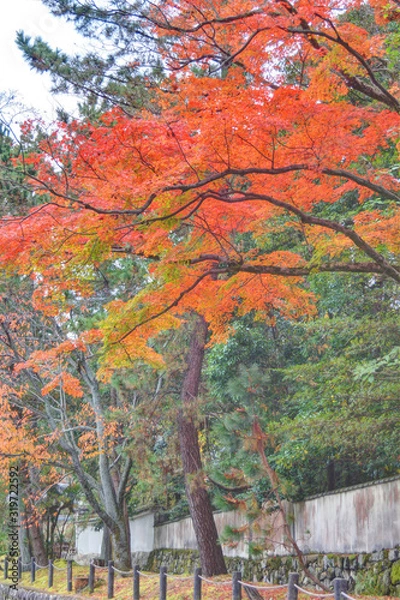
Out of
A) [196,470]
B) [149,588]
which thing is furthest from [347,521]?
[149,588]

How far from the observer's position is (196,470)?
1445 cm

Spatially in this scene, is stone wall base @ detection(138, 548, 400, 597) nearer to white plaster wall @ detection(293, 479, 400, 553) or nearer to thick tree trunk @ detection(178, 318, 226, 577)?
white plaster wall @ detection(293, 479, 400, 553)

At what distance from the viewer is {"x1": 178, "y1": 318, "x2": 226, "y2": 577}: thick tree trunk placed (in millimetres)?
14047

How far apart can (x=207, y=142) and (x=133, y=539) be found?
761 inches

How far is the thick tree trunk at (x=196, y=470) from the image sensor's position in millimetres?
14047

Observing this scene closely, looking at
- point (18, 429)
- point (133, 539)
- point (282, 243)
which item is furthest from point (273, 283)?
point (133, 539)

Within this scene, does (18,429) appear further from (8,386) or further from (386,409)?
(386,409)

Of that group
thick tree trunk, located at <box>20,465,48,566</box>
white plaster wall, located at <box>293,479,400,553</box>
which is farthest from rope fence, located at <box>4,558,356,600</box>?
white plaster wall, located at <box>293,479,400,553</box>

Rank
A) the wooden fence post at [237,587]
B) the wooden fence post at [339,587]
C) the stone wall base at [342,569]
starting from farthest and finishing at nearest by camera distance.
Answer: the stone wall base at [342,569] < the wooden fence post at [237,587] < the wooden fence post at [339,587]

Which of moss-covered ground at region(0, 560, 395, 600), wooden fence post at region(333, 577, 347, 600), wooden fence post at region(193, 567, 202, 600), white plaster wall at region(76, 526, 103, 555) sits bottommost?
moss-covered ground at region(0, 560, 395, 600)

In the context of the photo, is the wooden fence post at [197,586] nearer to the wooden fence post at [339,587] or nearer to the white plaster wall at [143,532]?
the wooden fence post at [339,587]

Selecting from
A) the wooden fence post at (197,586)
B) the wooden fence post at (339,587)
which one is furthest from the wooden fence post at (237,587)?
the wooden fence post at (339,587)

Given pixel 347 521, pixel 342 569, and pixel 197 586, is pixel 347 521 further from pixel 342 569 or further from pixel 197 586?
pixel 197 586

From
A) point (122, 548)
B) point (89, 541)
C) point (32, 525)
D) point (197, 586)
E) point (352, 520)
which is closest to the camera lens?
point (197, 586)
